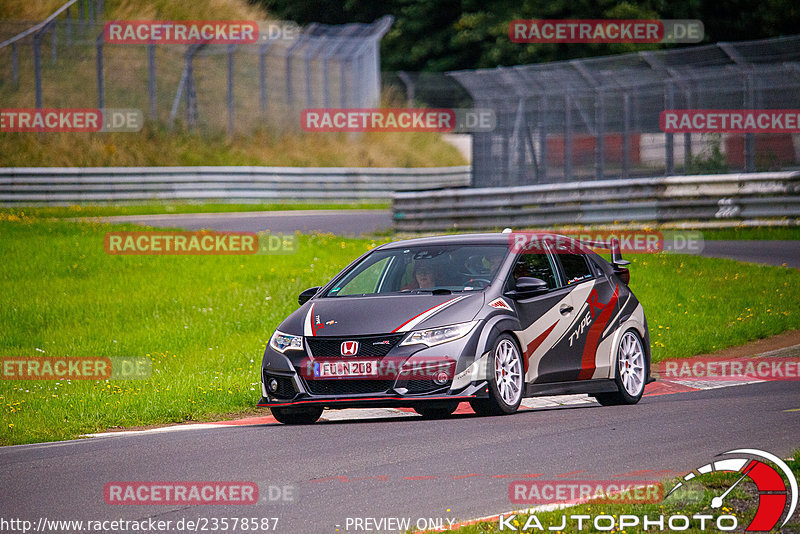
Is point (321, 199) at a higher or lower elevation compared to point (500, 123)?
lower

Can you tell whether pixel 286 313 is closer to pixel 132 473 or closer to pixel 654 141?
pixel 132 473

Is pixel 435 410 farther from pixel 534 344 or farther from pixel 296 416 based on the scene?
pixel 296 416

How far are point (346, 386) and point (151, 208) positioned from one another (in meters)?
23.8

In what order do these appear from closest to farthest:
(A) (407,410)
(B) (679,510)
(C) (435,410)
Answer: (B) (679,510) → (C) (435,410) → (A) (407,410)

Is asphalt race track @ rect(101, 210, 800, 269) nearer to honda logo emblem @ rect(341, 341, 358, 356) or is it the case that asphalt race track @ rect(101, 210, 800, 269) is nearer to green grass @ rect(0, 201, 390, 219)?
green grass @ rect(0, 201, 390, 219)

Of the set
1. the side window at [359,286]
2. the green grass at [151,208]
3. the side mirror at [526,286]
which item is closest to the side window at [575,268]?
the side mirror at [526,286]

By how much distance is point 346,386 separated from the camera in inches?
372

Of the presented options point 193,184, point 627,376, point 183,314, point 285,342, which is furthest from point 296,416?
point 193,184

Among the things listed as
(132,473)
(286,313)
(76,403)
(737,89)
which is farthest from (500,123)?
(132,473)

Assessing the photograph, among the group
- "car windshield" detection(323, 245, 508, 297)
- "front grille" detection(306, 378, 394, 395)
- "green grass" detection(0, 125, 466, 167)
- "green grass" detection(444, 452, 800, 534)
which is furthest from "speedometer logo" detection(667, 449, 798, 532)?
"green grass" detection(0, 125, 466, 167)

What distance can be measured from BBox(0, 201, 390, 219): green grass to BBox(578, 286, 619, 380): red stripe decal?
20.2 metres

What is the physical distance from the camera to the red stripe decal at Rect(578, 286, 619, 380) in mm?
10750

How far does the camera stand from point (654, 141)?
85.9ft

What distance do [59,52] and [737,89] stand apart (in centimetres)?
2064
